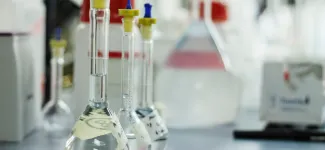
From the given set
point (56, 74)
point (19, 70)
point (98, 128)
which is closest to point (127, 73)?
point (98, 128)

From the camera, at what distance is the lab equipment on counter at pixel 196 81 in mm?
1079

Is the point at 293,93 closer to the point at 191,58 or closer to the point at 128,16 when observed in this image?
the point at 191,58

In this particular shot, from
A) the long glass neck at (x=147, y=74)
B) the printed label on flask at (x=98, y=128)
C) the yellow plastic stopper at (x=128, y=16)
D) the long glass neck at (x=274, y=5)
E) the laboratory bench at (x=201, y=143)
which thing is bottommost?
the laboratory bench at (x=201, y=143)

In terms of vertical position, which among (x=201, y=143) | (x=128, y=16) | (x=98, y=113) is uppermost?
(x=128, y=16)

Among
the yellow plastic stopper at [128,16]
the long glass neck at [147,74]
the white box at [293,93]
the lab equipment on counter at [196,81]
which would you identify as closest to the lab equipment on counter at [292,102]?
the white box at [293,93]

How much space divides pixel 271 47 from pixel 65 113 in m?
0.61

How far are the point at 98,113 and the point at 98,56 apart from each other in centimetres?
7

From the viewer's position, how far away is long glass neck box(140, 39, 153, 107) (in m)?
0.77

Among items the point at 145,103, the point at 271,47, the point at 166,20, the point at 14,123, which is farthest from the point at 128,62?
the point at 271,47

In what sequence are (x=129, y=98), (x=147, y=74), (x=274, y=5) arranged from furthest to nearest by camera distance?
(x=274, y=5) < (x=147, y=74) < (x=129, y=98)

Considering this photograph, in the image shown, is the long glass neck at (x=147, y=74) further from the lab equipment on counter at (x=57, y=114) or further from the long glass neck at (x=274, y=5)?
the long glass neck at (x=274, y=5)

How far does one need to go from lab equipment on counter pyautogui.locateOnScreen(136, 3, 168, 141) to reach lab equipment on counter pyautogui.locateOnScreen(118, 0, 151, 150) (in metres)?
0.04

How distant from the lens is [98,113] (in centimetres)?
59

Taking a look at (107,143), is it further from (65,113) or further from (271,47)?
(271,47)
